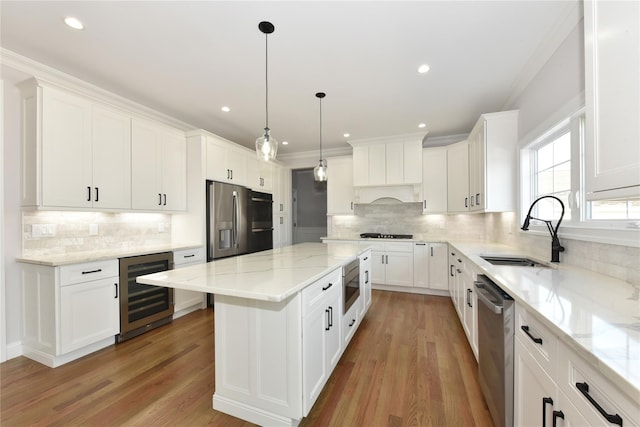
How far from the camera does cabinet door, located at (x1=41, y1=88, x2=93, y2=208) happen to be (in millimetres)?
2254

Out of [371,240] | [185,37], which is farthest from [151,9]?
[371,240]

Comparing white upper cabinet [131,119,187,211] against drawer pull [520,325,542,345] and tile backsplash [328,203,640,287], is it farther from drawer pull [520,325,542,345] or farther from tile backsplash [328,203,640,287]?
drawer pull [520,325,542,345]

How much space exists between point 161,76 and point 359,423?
3361mm

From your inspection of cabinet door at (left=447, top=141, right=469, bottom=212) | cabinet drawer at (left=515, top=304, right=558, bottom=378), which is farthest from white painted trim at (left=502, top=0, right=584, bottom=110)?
cabinet drawer at (left=515, top=304, right=558, bottom=378)

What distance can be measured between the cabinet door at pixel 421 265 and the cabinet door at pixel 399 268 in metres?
0.06

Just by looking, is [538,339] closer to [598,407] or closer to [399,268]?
[598,407]

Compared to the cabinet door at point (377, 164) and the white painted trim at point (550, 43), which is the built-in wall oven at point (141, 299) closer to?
the cabinet door at point (377, 164)

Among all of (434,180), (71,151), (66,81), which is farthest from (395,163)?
(66,81)

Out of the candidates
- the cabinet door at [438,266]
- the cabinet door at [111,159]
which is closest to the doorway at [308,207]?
the cabinet door at [438,266]

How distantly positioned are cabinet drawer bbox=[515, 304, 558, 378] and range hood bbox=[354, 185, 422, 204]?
11.0 ft

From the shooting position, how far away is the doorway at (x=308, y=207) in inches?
234

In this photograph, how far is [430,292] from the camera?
4.21 meters

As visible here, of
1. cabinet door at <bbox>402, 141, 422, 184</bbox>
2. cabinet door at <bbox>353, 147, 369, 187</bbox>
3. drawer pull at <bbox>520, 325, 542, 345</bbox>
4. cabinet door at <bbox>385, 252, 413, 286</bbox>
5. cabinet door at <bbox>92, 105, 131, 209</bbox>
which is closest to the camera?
drawer pull at <bbox>520, 325, 542, 345</bbox>

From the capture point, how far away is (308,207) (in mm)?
6051
